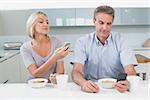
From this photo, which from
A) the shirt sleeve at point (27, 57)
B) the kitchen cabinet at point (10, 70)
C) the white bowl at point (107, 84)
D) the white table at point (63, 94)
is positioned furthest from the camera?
the kitchen cabinet at point (10, 70)

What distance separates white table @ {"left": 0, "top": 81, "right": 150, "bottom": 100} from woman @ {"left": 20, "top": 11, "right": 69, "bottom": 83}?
42cm

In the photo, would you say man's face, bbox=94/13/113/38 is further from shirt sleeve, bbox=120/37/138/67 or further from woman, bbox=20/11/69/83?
woman, bbox=20/11/69/83

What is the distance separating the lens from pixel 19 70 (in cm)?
333

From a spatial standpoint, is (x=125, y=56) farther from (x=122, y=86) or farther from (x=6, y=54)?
(x=6, y=54)

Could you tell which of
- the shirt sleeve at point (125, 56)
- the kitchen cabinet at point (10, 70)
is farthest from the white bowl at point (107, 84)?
the kitchen cabinet at point (10, 70)

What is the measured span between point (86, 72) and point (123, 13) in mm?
2074

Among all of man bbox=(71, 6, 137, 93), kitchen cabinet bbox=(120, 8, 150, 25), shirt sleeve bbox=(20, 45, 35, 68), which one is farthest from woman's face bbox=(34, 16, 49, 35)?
kitchen cabinet bbox=(120, 8, 150, 25)

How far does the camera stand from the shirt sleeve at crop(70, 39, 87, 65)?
1666 mm

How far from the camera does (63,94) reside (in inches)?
46.1

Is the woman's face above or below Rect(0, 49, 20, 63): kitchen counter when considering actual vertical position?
above

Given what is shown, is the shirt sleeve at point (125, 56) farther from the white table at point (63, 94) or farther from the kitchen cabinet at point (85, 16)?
the kitchen cabinet at point (85, 16)

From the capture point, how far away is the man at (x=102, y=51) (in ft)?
5.50

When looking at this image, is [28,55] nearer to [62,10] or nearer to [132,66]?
[132,66]

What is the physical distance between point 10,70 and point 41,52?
136 centimetres
